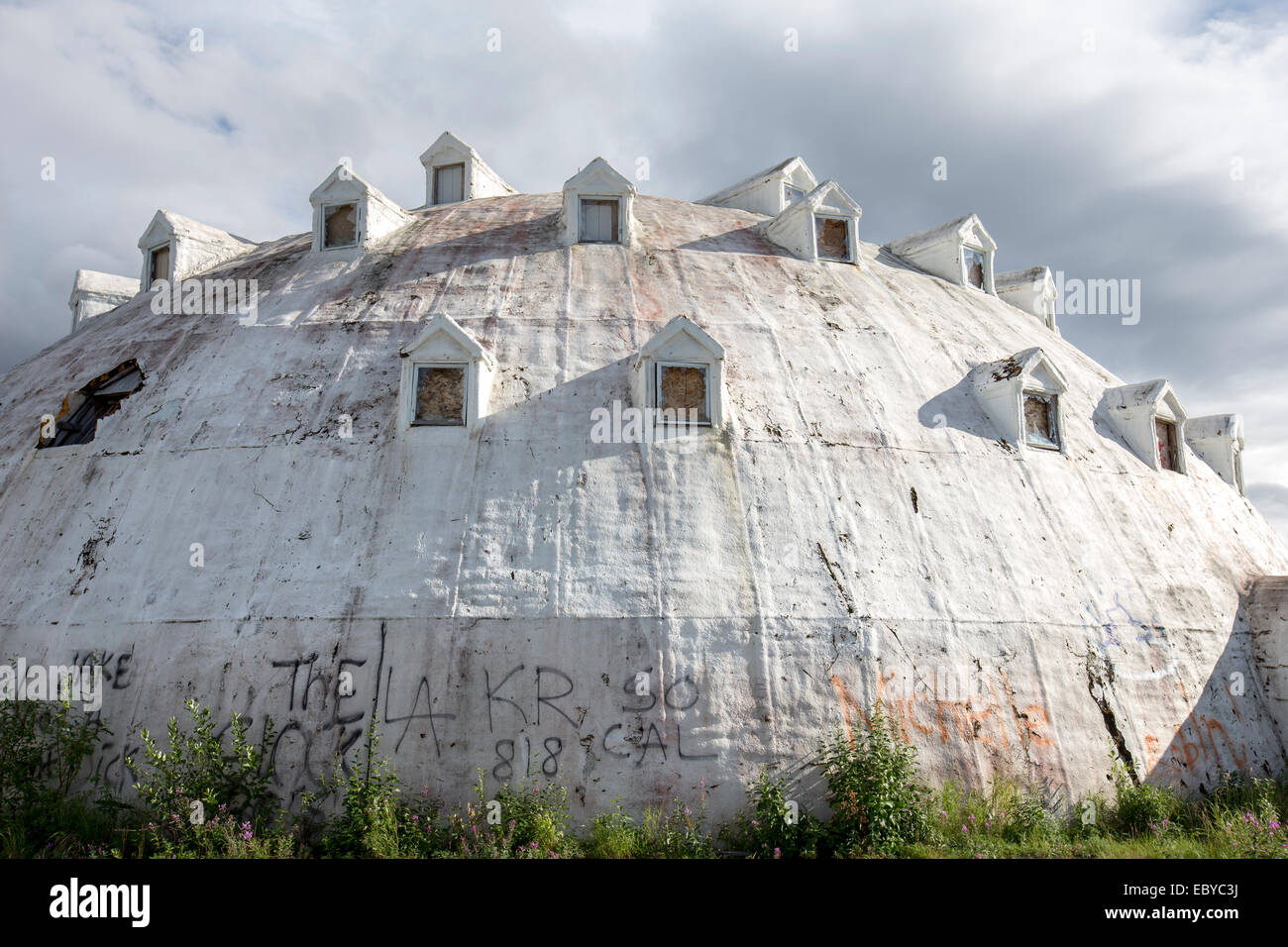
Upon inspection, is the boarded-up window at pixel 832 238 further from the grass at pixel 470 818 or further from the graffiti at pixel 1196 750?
the graffiti at pixel 1196 750

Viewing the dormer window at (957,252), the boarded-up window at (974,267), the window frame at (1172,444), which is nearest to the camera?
the window frame at (1172,444)

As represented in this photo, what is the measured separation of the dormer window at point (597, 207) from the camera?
1603cm

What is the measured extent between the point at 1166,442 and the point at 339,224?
18817mm

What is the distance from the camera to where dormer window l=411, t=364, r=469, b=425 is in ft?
40.0

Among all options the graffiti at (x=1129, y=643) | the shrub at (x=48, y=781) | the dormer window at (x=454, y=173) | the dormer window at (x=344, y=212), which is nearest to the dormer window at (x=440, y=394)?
the dormer window at (x=344, y=212)

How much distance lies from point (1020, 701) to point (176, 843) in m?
11.5

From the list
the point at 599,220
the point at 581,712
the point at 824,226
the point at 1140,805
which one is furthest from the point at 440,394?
the point at 1140,805

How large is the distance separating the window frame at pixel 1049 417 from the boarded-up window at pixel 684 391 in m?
6.32

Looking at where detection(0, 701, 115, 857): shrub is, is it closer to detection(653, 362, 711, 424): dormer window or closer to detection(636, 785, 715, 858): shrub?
detection(636, 785, 715, 858): shrub

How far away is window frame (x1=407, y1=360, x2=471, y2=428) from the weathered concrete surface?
23 cm

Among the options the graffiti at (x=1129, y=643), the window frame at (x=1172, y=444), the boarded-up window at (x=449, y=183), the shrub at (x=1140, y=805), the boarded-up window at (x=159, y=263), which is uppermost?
the boarded-up window at (x=449, y=183)
